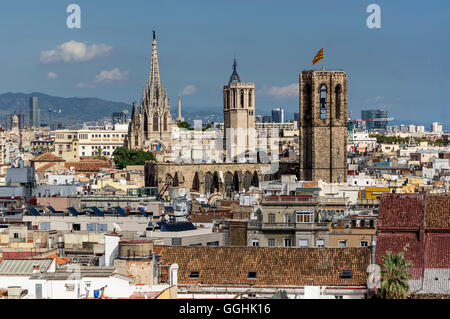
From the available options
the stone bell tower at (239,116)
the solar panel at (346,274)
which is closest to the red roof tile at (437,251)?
the solar panel at (346,274)

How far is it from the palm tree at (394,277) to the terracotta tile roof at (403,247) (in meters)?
1.40

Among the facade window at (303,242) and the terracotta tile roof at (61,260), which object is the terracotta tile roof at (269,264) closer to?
the terracotta tile roof at (61,260)

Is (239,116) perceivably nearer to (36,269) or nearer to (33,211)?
(33,211)

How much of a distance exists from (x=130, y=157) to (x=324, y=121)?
73.4 metres

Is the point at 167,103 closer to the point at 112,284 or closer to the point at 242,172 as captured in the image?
the point at 242,172

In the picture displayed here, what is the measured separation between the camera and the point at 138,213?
4016cm

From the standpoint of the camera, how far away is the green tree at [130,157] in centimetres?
14786

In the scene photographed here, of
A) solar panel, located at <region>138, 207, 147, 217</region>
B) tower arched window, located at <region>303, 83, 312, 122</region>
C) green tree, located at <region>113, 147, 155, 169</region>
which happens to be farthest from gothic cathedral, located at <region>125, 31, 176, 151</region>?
solar panel, located at <region>138, 207, 147, 217</region>

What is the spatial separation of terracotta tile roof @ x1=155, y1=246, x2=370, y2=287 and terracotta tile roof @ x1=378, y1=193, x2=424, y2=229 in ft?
5.09

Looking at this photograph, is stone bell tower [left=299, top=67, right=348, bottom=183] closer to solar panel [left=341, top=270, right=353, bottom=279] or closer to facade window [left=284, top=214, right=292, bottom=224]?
facade window [left=284, top=214, right=292, bottom=224]

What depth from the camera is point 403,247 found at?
25641mm

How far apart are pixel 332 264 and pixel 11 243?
10.2 m

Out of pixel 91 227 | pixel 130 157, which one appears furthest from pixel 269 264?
pixel 130 157
